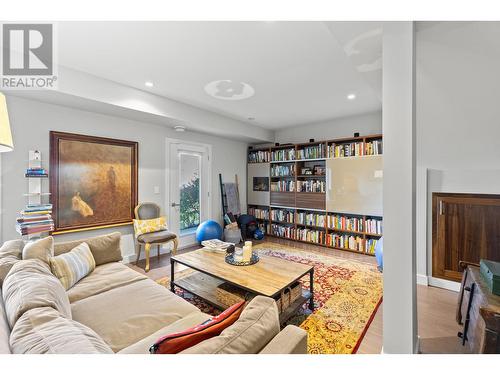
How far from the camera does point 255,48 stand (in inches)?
81.4

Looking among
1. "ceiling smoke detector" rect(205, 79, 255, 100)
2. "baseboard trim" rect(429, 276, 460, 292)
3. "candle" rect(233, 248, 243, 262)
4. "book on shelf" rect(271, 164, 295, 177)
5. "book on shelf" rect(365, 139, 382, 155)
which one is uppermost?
"ceiling smoke detector" rect(205, 79, 255, 100)

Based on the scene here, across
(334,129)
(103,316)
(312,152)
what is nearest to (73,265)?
(103,316)

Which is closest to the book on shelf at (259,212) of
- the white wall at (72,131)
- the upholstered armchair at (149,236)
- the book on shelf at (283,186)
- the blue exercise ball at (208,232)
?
the book on shelf at (283,186)

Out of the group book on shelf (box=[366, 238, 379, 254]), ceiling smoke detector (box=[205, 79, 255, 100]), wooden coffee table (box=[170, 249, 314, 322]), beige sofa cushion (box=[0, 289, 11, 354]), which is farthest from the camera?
book on shelf (box=[366, 238, 379, 254])

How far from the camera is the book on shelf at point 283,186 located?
477cm

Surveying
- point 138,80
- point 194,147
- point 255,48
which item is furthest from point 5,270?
point 194,147

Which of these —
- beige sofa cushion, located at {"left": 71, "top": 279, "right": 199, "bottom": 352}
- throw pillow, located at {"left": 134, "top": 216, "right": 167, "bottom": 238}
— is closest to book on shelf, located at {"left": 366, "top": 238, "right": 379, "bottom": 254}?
beige sofa cushion, located at {"left": 71, "top": 279, "right": 199, "bottom": 352}

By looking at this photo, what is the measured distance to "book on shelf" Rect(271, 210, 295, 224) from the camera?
15.9 feet

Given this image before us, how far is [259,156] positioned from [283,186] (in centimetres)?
97

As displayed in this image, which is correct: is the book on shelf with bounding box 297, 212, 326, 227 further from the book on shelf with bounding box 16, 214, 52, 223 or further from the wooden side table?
the book on shelf with bounding box 16, 214, 52, 223

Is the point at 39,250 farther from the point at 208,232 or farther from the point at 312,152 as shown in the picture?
the point at 312,152

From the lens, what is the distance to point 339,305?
226 centimetres

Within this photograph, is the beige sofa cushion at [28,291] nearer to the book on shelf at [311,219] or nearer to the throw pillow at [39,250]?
the throw pillow at [39,250]

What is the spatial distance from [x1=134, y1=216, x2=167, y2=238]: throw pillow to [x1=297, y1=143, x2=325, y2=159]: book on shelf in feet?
9.52
